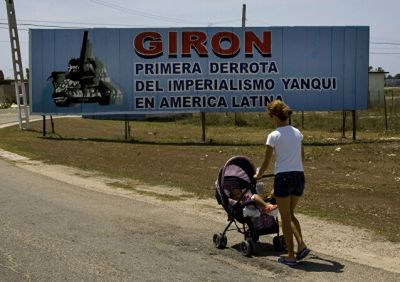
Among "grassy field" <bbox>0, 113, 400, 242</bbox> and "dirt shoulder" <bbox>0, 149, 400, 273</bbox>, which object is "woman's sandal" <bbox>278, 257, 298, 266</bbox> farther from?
"grassy field" <bbox>0, 113, 400, 242</bbox>

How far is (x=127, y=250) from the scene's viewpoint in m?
7.24

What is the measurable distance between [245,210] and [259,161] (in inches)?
395

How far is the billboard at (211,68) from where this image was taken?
24453 mm

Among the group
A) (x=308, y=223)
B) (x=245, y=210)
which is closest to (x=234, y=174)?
(x=245, y=210)

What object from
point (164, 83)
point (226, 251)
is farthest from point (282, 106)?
point (164, 83)

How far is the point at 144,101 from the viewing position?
81.1ft

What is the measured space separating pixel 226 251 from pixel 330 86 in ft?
60.7

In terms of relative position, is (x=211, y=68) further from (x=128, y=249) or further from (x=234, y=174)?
(x=128, y=249)

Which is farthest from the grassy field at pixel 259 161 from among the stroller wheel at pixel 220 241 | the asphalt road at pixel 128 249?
the stroller wheel at pixel 220 241

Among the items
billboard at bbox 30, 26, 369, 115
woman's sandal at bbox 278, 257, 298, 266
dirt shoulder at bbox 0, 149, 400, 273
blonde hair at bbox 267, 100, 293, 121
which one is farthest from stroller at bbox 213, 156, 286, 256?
billboard at bbox 30, 26, 369, 115

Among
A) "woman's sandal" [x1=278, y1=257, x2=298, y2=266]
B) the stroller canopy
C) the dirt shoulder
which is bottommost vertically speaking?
the dirt shoulder

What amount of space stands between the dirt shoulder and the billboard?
9.81 meters

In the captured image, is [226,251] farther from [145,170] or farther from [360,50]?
[360,50]

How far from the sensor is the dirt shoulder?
22.8 feet
